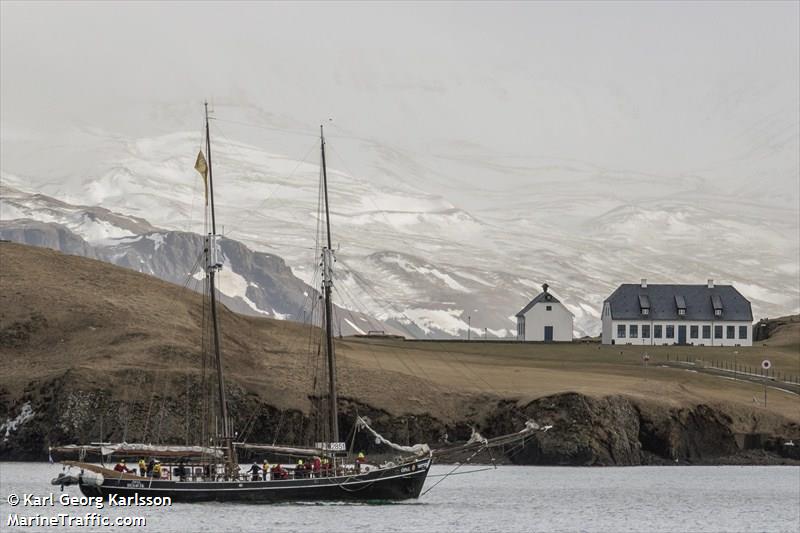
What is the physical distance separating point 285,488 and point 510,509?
16.0 meters

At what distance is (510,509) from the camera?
12825 cm

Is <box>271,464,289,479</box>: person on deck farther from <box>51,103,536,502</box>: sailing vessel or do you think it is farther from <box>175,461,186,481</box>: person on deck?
<box>175,461,186,481</box>: person on deck

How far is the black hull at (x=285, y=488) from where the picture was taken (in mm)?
126438

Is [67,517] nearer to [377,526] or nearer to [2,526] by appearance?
[2,526]

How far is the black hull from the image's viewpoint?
415 ft

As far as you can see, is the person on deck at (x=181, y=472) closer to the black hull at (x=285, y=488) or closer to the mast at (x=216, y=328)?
the black hull at (x=285, y=488)

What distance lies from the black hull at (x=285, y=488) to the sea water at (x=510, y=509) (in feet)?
3.63

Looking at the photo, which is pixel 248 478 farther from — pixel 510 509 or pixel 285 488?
pixel 510 509

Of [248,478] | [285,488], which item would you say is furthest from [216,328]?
[285,488]

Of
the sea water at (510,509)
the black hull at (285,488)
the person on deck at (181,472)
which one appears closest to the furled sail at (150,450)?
the person on deck at (181,472)

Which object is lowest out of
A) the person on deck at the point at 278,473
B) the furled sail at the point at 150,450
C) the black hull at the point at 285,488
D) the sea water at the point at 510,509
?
the sea water at the point at 510,509

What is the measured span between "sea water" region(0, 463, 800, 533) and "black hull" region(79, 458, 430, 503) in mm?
1106

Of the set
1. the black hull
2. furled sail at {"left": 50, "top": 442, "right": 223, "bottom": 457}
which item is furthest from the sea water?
furled sail at {"left": 50, "top": 442, "right": 223, "bottom": 457}

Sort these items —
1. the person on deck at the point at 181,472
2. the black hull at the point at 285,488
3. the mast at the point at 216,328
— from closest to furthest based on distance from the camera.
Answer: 1. the black hull at the point at 285,488
2. the person on deck at the point at 181,472
3. the mast at the point at 216,328
